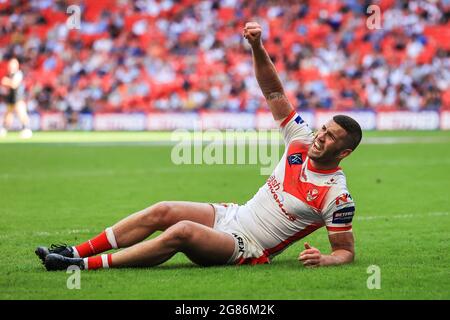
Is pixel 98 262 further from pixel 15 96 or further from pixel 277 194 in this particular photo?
pixel 15 96

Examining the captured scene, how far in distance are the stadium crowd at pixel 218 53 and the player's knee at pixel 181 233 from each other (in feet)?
86.5

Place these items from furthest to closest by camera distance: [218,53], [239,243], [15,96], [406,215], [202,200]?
1. [218,53]
2. [15,96]
3. [202,200]
4. [406,215]
5. [239,243]

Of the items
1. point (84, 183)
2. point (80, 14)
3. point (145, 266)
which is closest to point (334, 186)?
point (145, 266)

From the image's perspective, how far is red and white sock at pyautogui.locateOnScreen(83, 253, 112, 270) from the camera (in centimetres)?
707

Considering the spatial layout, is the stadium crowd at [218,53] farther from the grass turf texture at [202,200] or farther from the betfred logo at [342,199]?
the betfred logo at [342,199]

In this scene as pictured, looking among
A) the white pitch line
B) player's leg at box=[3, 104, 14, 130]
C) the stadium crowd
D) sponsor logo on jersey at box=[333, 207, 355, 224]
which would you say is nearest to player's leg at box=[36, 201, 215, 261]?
sponsor logo on jersey at box=[333, 207, 355, 224]

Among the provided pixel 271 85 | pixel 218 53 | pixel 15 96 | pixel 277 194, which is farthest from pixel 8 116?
pixel 277 194

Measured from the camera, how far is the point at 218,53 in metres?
36.1

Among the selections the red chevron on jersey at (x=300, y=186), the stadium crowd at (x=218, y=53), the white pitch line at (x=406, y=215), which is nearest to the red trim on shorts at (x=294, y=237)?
the red chevron on jersey at (x=300, y=186)

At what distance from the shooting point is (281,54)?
118 feet

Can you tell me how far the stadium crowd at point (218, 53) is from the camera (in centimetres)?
3425

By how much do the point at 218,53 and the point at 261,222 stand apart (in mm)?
29202

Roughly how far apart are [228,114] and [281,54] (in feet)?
14.9
